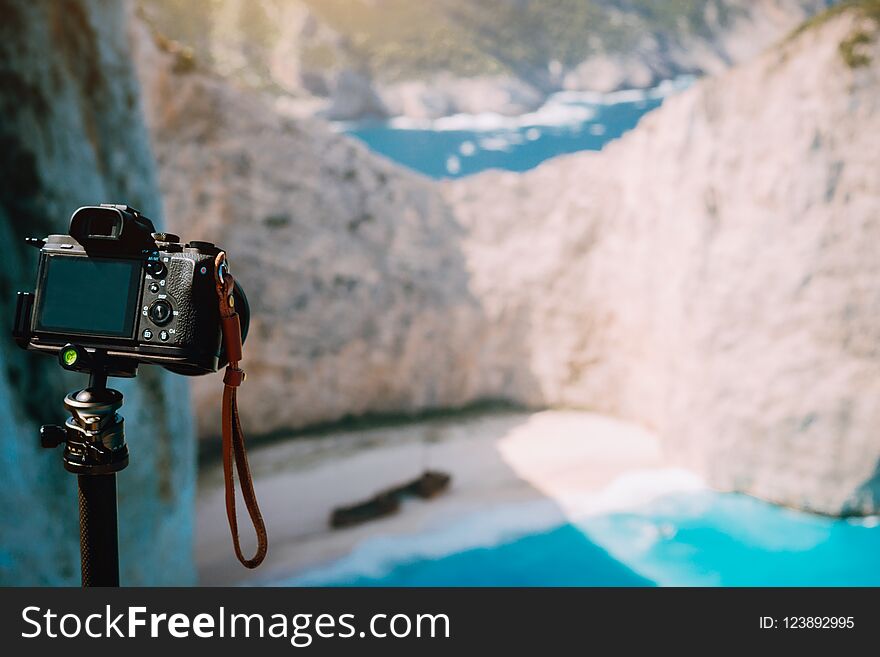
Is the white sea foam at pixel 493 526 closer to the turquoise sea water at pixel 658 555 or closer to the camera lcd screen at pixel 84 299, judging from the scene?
the turquoise sea water at pixel 658 555

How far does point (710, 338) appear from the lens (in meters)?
5.61

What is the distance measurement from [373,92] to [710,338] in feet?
12.8

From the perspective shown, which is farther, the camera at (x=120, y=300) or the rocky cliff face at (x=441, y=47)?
the rocky cliff face at (x=441, y=47)

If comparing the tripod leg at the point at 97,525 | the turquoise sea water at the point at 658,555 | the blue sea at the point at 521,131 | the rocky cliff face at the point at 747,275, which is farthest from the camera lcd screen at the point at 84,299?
the rocky cliff face at the point at 747,275

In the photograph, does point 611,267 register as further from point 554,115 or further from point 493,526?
point 493,526

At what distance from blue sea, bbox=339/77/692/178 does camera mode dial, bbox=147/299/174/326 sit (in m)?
5.07

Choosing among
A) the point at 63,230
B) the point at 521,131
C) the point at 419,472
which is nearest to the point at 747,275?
the point at 521,131

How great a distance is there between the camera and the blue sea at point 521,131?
18.9ft

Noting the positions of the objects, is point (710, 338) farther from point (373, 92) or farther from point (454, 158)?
point (373, 92)

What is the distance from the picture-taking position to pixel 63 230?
2.62 meters

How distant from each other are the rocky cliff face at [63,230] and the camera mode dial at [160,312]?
1.33m

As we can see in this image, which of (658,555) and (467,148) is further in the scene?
(467,148)

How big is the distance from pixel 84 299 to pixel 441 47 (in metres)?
5.86

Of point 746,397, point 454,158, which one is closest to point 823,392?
point 746,397
